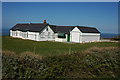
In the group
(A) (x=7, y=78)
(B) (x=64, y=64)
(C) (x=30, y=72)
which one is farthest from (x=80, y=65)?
(A) (x=7, y=78)

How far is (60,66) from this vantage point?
6.38 metres

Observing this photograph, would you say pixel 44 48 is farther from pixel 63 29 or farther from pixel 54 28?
pixel 63 29

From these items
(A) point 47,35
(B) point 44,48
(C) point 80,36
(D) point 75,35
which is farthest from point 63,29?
(B) point 44,48

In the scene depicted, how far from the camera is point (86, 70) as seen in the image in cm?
654

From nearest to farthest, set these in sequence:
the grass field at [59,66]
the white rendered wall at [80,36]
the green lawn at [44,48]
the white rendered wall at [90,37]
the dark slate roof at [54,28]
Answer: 1. the grass field at [59,66]
2. the green lawn at [44,48]
3. the white rendered wall at [80,36]
4. the white rendered wall at [90,37]
5. the dark slate roof at [54,28]

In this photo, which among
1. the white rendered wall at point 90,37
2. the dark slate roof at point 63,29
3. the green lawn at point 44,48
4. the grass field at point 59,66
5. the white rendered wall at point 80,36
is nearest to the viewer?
the grass field at point 59,66

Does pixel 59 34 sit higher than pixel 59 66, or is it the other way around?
pixel 59 34

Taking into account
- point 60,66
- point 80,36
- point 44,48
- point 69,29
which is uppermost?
point 69,29

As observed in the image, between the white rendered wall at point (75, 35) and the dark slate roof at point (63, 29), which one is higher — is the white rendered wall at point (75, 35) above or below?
below

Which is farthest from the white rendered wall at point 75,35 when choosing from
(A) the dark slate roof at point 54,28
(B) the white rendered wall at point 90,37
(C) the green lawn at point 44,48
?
(C) the green lawn at point 44,48

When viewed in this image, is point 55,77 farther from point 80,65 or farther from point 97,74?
point 97,74

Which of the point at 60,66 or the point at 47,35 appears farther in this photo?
the point at 47,35

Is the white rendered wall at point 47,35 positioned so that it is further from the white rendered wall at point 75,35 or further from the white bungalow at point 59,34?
the white rendered wall at point 75,35

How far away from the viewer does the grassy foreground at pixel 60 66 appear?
226 inches
